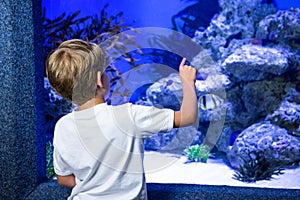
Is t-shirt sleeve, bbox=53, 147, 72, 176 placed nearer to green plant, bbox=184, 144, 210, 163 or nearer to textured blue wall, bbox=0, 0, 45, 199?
textured blue wall, bbox=0, 0, 45, 199

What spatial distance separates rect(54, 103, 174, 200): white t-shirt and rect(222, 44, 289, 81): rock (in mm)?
3423

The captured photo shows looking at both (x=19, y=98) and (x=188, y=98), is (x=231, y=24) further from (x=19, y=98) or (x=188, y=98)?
(x=188, y=98)

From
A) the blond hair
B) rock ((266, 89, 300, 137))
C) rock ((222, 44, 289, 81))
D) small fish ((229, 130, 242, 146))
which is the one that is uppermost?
rock ((222, 44, 289, 81))

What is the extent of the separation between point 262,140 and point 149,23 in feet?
6.55

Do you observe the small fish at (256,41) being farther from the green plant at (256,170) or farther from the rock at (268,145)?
the green plant at (256,170)

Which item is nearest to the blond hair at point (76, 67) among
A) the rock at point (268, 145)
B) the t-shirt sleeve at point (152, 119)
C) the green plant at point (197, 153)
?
the t-shirt sleeve at point (152, 119)

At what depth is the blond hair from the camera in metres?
1.29

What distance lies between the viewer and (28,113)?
2.84 m

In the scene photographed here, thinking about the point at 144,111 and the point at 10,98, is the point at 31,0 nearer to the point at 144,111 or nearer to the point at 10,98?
the point at 10,98

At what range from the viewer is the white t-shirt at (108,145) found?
1.32 m

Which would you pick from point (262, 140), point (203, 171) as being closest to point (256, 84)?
point (262, 140)

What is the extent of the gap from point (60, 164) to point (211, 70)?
10.6 ft

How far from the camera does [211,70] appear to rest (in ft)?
14.5

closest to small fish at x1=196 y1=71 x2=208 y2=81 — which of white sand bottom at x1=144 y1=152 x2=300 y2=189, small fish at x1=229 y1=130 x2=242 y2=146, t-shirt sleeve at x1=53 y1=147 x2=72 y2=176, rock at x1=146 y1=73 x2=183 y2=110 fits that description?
rock at x1=146 y1=73 x2=183 y2=110
